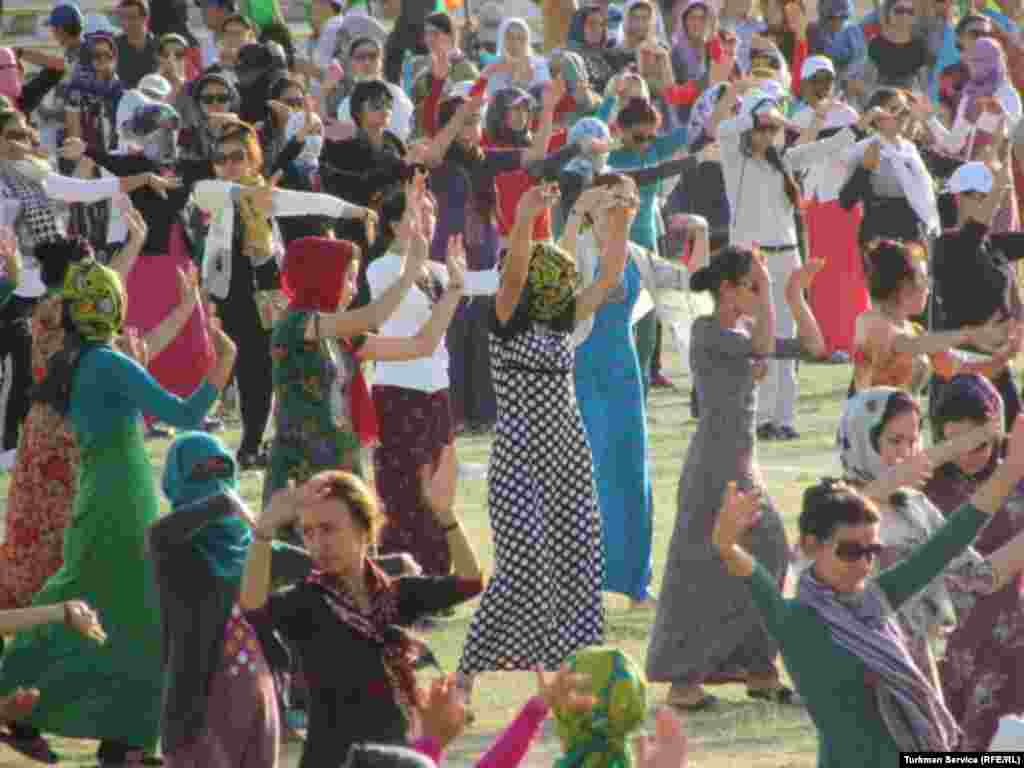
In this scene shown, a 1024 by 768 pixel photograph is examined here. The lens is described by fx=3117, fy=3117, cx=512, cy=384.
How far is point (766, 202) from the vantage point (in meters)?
16.5

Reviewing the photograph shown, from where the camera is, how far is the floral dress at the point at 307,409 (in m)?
10.1

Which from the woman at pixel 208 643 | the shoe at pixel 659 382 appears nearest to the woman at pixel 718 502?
the woman at pixel 208 643

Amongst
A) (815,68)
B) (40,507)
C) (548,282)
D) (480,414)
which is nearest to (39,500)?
(40,507)

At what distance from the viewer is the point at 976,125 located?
19.2 metres

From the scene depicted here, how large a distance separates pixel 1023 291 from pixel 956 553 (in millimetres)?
14256

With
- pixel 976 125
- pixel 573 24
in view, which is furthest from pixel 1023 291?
pixel 573 24

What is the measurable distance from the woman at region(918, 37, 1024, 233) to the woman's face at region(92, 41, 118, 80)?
16.2 ft

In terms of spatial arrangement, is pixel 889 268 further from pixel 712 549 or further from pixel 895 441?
pixel 895 441

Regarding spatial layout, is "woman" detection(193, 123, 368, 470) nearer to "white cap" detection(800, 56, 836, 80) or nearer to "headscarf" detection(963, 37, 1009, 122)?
"white cap" detection(800, 56, 836, 80)

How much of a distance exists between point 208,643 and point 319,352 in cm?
203

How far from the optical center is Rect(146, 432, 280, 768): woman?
323 inches

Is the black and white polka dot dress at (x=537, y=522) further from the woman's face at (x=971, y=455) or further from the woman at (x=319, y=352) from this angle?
the woman's face at (x=971, y=455)

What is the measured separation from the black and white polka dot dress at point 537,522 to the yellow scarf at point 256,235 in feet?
16.7

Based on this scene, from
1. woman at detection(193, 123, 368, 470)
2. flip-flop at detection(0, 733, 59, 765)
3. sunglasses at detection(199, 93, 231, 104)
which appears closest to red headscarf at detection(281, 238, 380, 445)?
flip-flop at detection(0, 733, 59, 765)
